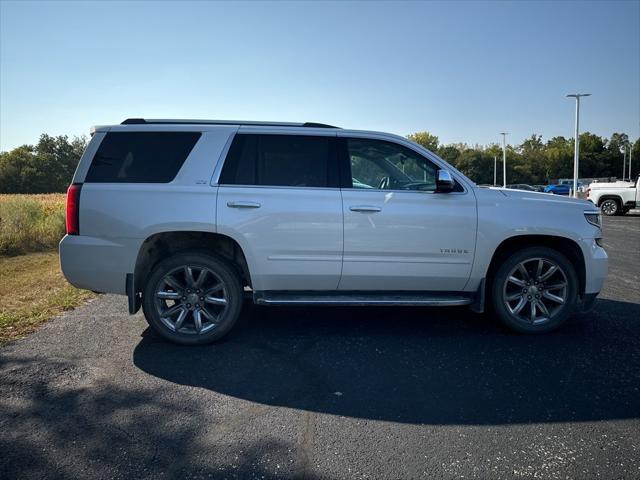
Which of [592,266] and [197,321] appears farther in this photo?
[592,266]

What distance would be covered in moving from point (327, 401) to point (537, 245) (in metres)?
2.88

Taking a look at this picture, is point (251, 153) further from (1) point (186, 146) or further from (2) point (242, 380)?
(2) point (242, 380)

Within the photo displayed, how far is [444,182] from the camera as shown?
4523mm

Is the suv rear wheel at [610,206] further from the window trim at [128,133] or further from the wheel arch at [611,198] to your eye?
the window trim at [128,133]

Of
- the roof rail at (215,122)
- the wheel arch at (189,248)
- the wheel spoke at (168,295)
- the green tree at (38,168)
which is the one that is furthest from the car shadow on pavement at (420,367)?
the green tree at (38,168)

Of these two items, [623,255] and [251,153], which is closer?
[251,153]

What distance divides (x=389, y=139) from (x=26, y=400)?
3887 millimetres

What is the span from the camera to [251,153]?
4.66 m

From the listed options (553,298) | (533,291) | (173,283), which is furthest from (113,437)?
(553,298)

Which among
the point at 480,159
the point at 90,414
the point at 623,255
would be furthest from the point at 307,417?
the point at 480,159

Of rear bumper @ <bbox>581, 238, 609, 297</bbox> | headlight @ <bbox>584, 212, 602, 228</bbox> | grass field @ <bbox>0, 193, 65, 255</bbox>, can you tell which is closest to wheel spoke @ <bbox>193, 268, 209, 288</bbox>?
rear bumper @ <bbox>581, 238, 609, 297</bbox>

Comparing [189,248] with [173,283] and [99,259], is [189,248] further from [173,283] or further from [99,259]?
[99,259]

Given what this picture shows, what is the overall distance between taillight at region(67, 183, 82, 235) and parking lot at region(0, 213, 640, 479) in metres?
1.16

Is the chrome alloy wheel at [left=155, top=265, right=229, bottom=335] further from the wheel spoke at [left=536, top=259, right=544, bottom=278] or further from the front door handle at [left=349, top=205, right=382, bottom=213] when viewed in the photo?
the wheel spoke at [left=536, top=259, right=544, bottom=278]
